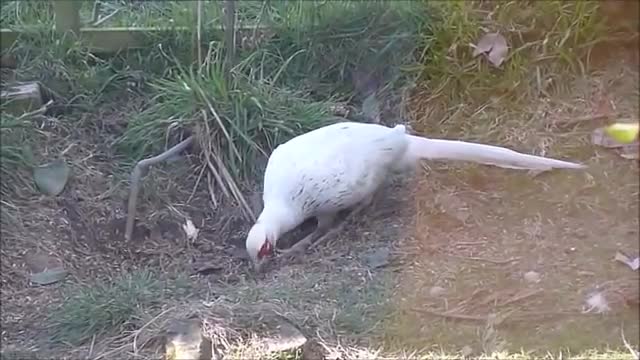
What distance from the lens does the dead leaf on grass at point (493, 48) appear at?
1.90m

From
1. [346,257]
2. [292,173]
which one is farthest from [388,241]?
[292,173]

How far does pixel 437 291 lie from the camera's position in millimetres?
1412

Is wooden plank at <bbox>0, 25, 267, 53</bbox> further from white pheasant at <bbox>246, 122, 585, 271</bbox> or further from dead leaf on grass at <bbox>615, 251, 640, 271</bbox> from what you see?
dead leaf on grass at <bbox>615, 251, 640, 271</bbox>

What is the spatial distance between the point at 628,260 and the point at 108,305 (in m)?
0.76

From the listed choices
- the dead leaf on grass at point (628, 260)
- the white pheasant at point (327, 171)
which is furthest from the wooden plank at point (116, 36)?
the dead leaf on grass at point (628, 260)

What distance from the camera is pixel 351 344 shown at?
1300 mm

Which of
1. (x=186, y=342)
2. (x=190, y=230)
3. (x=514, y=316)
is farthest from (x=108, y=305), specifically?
(x=514, y=316)

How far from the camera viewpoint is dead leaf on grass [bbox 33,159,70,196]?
1.70 m

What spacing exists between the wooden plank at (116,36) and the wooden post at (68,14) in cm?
3

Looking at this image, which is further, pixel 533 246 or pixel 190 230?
pixel 190 230

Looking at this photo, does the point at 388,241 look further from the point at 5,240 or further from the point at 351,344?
the point at 5,240

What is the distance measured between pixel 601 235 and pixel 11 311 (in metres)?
0.90

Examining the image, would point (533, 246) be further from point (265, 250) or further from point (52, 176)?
point (52, 176)

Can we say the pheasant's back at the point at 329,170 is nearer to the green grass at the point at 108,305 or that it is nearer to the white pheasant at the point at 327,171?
the white pheasant at the point at 327,171
